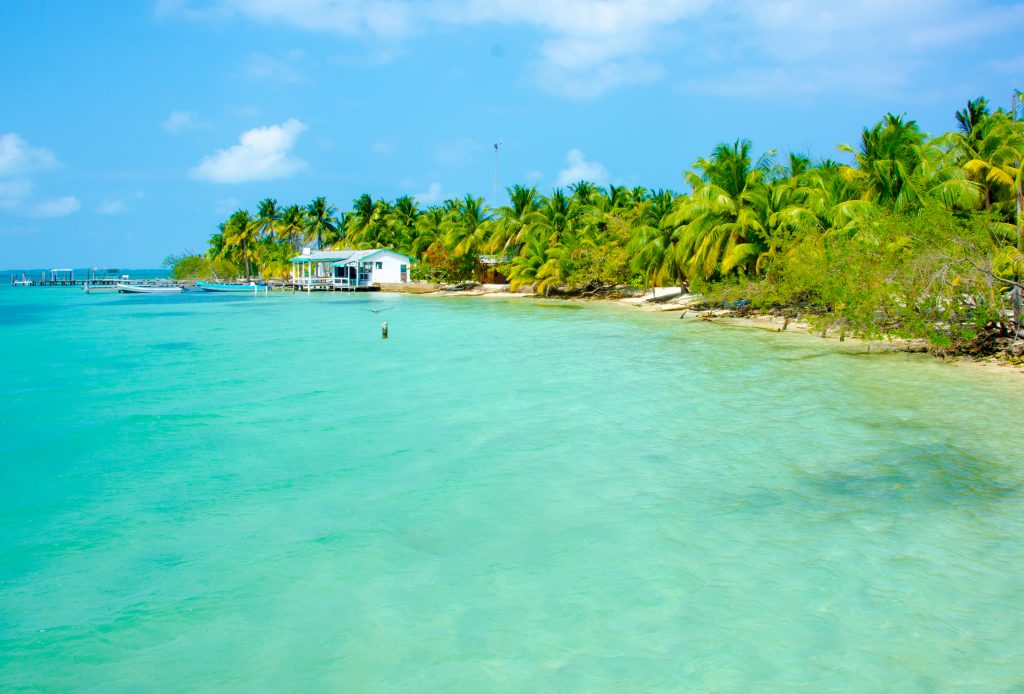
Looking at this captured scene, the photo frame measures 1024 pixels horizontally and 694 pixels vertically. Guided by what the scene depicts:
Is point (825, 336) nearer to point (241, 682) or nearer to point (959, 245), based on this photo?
point (959, 245)

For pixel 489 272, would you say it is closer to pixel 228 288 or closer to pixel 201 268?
pixel 228 288

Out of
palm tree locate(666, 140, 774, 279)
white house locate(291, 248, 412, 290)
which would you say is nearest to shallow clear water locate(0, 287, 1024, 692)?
palm tree locate(666, 140, 774, 279)

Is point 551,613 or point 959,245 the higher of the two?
point 959,245

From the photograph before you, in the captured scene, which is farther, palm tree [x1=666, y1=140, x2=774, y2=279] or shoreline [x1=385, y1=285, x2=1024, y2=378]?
palm tree [x1=666, y1=140, x2=774, y2=279]

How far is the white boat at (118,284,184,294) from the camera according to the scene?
77.7m

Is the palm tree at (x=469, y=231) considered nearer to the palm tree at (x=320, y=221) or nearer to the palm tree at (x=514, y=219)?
the palm tree at (x=514, y=219)

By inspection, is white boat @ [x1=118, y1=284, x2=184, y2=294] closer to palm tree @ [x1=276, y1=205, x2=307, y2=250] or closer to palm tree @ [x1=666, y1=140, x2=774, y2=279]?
palm tree @ [x1=276, y1=205, x2=307, y2=250]

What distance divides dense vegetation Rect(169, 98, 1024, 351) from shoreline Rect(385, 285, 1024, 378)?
55 centimetres

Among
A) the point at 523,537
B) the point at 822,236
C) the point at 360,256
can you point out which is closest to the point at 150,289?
the point at 360,256

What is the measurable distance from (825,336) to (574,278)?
23.0 meters

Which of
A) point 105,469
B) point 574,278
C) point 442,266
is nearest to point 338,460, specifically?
point 105,469

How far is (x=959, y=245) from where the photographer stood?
16.0 m

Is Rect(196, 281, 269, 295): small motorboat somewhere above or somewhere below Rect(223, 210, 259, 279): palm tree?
below

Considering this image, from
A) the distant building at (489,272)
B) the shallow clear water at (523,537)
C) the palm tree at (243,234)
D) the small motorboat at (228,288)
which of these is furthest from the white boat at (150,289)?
the shallow clear water at (523,537)
